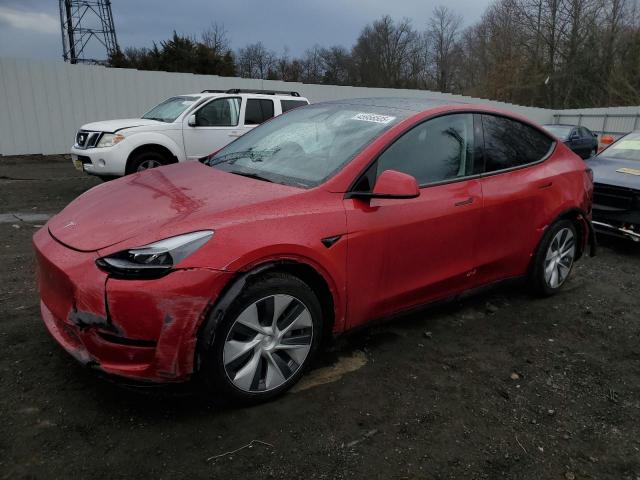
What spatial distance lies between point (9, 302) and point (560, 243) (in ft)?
14.8

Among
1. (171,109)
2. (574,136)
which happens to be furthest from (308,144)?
(574,136)

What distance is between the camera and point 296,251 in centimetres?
254

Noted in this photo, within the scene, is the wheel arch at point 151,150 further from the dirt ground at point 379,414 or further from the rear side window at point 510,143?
the rear side window at point 510,143

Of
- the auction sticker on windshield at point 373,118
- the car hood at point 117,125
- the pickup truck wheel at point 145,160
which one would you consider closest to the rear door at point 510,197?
the auction sticker on windshield at point 373,118

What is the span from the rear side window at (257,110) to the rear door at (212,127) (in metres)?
0.18

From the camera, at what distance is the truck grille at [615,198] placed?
223 inches

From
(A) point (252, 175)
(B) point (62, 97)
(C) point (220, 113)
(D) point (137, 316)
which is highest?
(B) point (62, 97)

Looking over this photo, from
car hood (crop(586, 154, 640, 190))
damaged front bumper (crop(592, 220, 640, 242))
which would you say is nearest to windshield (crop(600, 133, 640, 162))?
car hood (crop(586, 154, 640, 190))

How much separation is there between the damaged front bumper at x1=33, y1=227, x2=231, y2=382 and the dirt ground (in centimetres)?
17

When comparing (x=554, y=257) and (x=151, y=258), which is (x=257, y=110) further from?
(x=151, y=258)

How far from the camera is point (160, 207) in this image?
2.64 m

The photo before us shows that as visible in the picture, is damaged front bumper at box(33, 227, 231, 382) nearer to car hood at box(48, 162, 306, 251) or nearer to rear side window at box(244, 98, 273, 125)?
car hood at box(48, 162, 306, 251)

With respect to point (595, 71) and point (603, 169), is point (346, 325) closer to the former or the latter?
point (603, 169)

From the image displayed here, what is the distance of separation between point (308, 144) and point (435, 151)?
0.86 m
